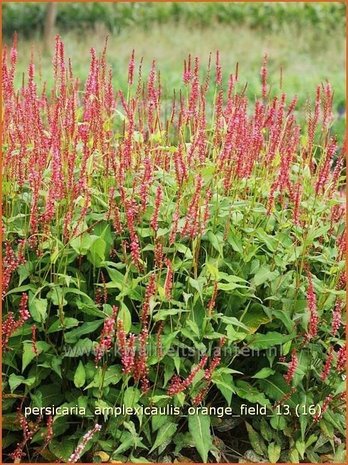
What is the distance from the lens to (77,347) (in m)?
3.37

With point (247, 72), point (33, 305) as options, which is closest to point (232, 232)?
point (33, 305)

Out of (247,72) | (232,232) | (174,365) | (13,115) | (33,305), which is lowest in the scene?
(247,72)

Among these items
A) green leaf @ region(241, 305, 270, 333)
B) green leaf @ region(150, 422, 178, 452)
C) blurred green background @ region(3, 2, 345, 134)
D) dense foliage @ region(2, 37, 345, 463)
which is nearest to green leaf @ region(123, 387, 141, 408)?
dense foliage @ region(2, 37, 345, 463)

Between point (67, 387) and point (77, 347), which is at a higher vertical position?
point (77, 347)

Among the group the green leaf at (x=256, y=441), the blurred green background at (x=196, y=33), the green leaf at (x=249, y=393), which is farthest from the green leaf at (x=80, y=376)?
the blurred green background at (x=196, y=33)

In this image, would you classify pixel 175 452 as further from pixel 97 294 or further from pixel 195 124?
pixel 195 124

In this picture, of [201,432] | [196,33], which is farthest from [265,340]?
[196,33]

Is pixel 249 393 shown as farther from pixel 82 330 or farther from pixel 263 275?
pixel 82 330

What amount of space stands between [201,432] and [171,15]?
1287 centimetres

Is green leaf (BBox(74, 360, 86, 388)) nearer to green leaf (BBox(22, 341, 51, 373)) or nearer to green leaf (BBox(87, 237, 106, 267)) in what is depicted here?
green leaf (BBox(22, 341, 51, 373))

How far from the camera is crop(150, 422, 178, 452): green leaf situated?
3367mm

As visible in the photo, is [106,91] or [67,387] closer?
[67,387]

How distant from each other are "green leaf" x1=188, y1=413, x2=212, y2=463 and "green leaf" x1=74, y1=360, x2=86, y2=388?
1.55ft

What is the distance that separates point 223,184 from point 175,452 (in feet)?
3.92
